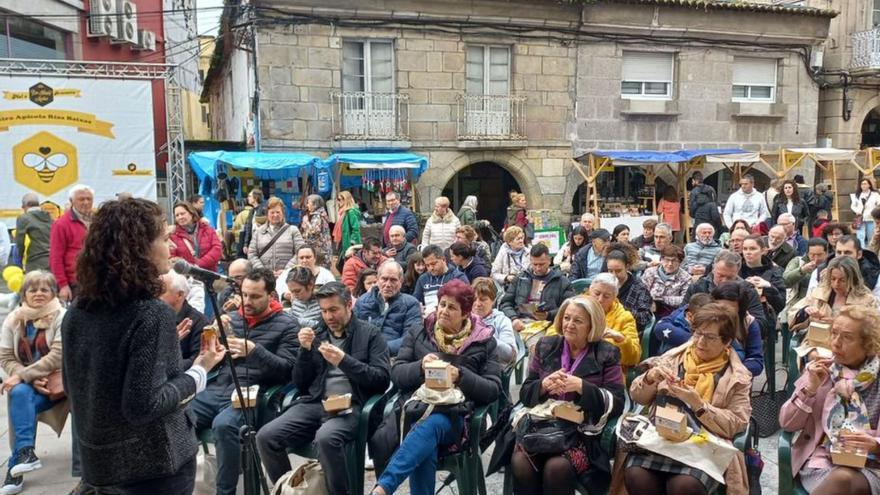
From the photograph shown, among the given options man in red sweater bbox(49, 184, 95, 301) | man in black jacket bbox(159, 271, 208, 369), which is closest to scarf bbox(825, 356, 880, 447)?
man in black jacket bbox(159, 271, 208, 369)

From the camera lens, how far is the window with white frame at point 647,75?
14.5 meters

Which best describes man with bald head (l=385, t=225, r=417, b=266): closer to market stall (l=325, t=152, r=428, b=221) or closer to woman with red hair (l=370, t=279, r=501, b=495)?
woman with red hair (l=370, t=279, r=501, b=495)

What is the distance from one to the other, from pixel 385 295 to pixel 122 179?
30.2 feet

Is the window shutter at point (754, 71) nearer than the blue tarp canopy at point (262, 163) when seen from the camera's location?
No

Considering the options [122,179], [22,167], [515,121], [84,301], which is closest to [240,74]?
[122,179]

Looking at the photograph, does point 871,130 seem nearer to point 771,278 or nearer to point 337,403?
point 771,278

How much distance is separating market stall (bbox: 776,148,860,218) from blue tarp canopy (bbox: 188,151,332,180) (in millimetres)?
10191

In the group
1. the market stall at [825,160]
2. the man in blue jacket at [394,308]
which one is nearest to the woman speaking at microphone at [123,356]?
the man in blue jacket at [394,308]

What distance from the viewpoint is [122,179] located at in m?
12.4

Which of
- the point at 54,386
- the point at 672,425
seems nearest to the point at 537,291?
the point at 672,425

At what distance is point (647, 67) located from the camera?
14.6m

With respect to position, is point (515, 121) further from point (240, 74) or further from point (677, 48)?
point (240, 74)

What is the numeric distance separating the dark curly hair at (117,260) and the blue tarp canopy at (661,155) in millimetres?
12218

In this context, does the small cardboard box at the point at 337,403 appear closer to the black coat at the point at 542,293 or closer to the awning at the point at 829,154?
the black coat at the point at 542,293
